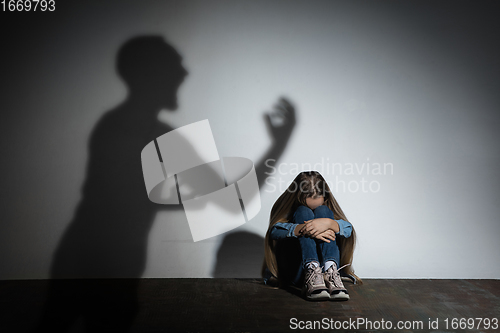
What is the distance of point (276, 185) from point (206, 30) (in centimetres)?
110

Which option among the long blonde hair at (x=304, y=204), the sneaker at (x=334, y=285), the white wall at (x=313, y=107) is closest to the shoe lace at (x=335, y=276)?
the sneaker at (x=334, y=285)

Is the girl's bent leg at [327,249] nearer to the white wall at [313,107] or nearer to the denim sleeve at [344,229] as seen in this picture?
the denim sleeve at [344,229]

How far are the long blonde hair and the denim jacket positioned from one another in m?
0.05

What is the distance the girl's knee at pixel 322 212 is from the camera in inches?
80.7

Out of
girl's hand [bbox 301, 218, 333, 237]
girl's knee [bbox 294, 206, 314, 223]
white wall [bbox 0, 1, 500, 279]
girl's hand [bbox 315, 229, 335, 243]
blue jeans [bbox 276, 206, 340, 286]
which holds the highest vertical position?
white wall [bbox 0, 1, 500, 279]

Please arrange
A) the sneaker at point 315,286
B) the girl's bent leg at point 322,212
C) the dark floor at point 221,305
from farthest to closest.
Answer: the girl's bent leg at point 322,212 < the sneaker at point 315,286 < the dark floor at point 221,305

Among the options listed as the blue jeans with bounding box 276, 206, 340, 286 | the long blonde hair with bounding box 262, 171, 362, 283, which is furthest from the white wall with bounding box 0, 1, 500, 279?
the blue jeans with bounding box 276, 206, 340, 286

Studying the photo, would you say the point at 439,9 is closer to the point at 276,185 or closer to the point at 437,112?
the point at 437,112

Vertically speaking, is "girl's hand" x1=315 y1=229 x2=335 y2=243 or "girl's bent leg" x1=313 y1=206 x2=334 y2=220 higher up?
"girl's bent leg" x1=313 y1=206 x2=334 y2=220

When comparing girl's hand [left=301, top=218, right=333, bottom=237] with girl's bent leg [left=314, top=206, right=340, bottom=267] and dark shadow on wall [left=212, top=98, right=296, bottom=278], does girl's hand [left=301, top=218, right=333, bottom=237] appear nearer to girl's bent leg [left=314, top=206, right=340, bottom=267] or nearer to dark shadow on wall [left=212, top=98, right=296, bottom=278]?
girl's bent leg [left=314, top=206, right=340, bottom=267]

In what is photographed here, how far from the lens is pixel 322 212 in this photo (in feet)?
6.74

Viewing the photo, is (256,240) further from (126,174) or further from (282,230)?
(126,174)

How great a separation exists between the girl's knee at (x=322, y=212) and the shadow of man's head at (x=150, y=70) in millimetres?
1112

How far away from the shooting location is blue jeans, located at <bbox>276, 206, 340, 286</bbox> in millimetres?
1963
